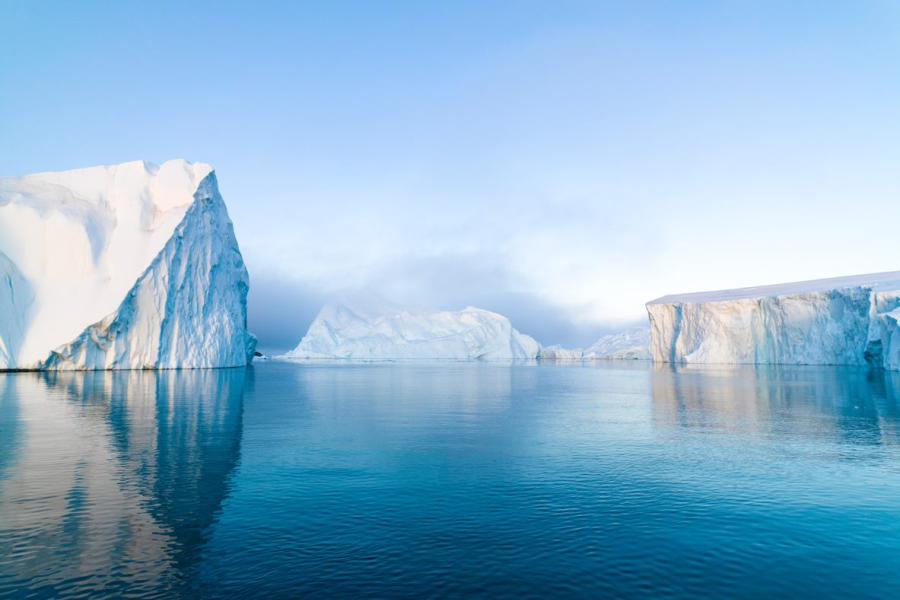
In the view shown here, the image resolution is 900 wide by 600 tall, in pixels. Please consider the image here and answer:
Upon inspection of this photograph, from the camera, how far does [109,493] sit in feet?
37.7

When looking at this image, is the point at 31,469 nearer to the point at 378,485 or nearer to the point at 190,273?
the point at 378,485

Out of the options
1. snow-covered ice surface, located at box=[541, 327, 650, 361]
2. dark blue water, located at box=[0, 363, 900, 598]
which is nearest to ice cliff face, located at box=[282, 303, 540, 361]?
snow-covered ice surface, located at box=[541, 327, 650, 361]

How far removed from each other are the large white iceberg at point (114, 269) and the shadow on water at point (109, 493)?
29764 mm

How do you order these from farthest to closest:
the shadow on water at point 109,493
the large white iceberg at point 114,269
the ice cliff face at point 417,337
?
the ice cliff face at point 417,337 → the large white iceberg at point 114,269 → the shadow on water at point 109,493

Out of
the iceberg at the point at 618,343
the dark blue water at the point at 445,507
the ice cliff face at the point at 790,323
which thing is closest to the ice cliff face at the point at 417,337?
the iceberg at the point at 618,343

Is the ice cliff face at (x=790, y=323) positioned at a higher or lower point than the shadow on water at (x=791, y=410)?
higher

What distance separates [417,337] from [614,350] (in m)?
62.8

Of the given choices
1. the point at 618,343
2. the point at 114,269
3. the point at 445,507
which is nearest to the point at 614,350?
the point at 618,343

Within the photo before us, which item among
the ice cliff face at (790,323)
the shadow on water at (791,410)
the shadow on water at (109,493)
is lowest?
the shadow on water at (791,410)

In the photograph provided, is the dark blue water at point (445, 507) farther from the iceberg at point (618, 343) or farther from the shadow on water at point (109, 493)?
the iceberg at point (618, 343)

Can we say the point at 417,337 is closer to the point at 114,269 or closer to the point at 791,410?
the point at 114,269

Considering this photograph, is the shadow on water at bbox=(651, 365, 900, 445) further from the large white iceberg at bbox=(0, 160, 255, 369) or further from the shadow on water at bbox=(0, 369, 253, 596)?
the large white iceberg at bbox=(0, 160, 255, 369)

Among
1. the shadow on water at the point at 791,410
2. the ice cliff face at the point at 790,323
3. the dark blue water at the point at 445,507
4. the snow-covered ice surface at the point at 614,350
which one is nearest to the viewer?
the dark blue water at the point at 445,507

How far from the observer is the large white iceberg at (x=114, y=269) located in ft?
160
